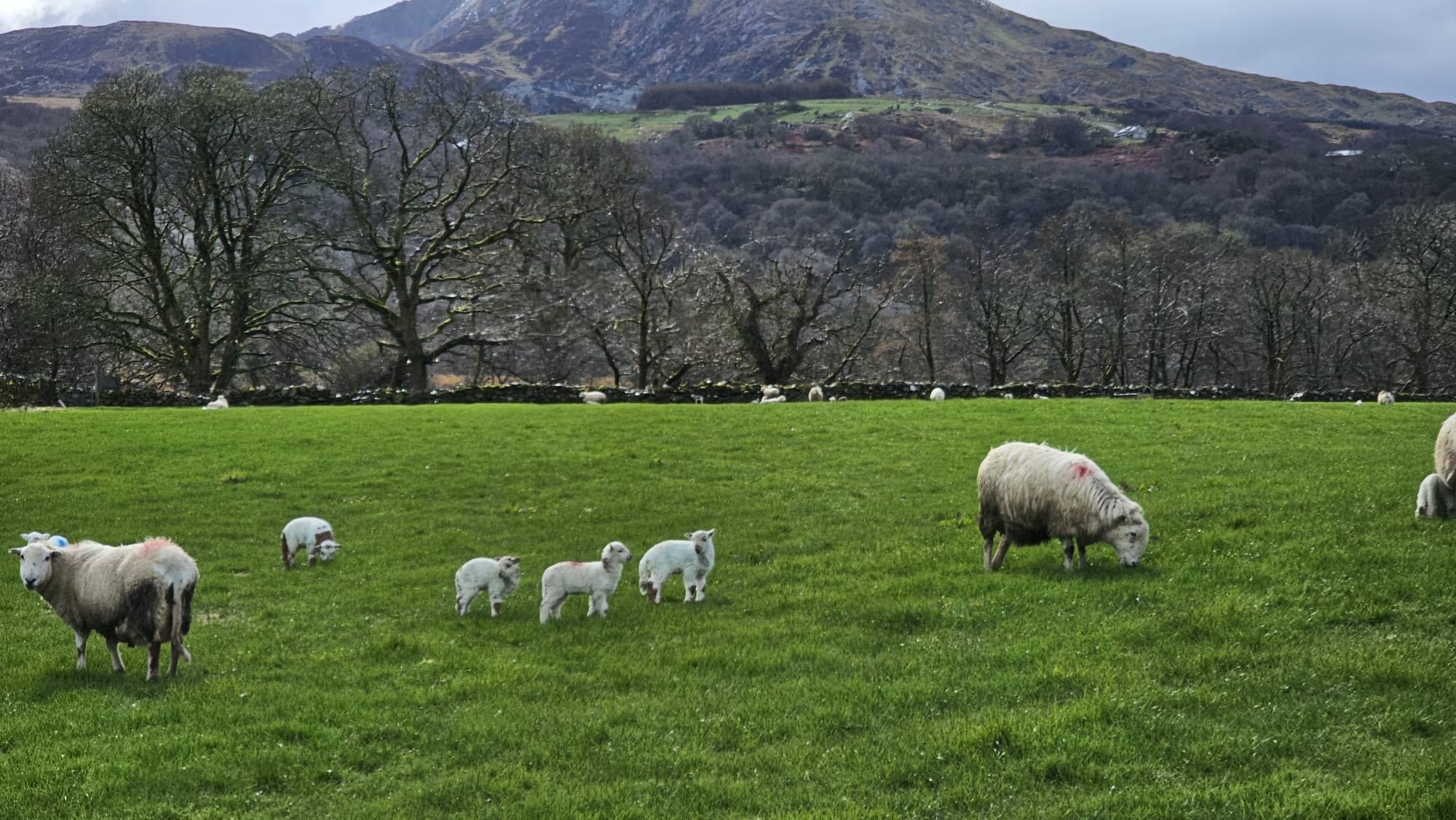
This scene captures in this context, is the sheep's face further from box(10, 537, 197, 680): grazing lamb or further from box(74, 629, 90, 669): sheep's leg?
box(74, 629, 90, 669): sheep's leg

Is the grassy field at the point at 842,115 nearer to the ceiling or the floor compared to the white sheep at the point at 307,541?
nearer to the ceiling

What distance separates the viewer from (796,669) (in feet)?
30.5

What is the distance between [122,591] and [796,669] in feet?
22.3

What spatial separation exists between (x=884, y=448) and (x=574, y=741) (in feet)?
56.1

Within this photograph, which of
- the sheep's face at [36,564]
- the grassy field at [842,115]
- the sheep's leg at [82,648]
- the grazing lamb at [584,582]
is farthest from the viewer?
the grassy field at [842,115]

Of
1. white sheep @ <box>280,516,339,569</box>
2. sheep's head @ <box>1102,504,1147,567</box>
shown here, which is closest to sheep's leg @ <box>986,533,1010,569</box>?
sheep's head @ <box>1102,504,1147,567</box>

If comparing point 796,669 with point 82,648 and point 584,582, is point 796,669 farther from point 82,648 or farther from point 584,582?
point 82,648

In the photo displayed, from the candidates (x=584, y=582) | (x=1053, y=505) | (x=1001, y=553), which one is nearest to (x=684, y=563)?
(x=584, y=582)

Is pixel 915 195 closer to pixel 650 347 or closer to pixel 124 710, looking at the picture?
pixel 650 347

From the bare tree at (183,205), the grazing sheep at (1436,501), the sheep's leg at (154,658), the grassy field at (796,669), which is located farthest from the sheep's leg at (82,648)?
the bare tree at (183,205)

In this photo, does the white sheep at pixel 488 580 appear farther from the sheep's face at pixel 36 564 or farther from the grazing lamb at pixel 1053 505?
the grazing lamb at pixel 1053 505

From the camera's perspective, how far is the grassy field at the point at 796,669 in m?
6.74

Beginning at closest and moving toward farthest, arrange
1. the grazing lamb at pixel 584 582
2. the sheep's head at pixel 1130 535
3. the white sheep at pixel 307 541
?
1. the grazing lamb at pixel 584 582
2. the sheep's head at pixel 1130 535
3. the white sheep at pixel 307 541

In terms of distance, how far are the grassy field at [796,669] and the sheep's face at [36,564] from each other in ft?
3.21
